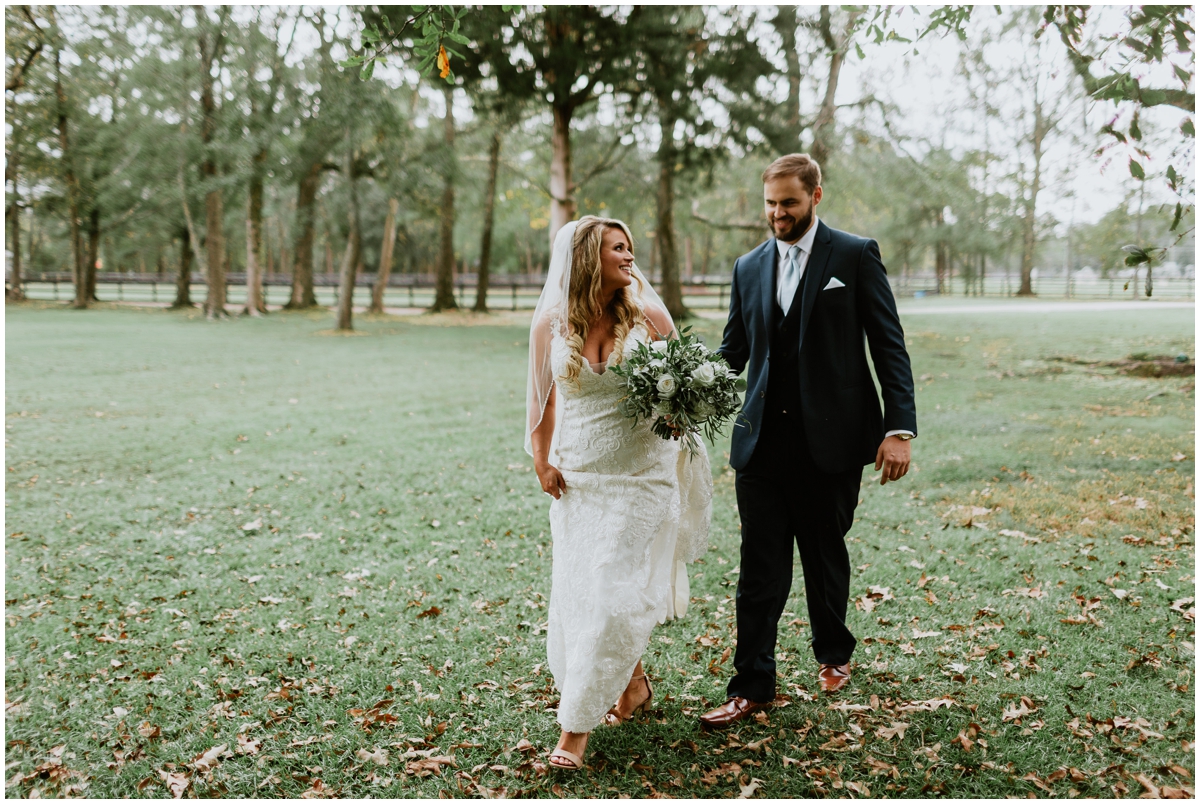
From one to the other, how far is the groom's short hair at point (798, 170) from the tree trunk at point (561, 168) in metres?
13.8

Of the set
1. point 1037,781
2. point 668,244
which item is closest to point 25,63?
point 668,244

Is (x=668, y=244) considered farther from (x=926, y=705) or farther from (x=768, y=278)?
(x=926, y=705)

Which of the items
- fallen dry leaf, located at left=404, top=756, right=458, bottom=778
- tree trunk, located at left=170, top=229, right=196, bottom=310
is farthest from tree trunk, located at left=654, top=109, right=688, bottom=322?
tree trunk, located at left=170, top=229, right=196, bottom=310

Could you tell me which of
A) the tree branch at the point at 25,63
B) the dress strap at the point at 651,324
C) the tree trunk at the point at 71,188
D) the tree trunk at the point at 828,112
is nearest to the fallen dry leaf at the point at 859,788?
the dress strap at the point at 651,324

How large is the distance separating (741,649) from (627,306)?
1700mm

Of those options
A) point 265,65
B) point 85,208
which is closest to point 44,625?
point 265,65

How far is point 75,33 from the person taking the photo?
90.5ft

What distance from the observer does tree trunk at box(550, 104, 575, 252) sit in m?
16.6

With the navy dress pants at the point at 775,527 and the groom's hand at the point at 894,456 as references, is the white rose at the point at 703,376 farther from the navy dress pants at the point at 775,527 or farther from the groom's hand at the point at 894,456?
the groom's hand at the point at 894,456

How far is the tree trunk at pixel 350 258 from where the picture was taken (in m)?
21.8

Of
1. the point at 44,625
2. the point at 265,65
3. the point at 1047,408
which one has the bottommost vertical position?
the point at 44,625

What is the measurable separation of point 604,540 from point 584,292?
1.11 m

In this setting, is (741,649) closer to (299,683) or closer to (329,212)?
(299,683)

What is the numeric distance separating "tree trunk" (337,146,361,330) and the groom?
65.8 ft
